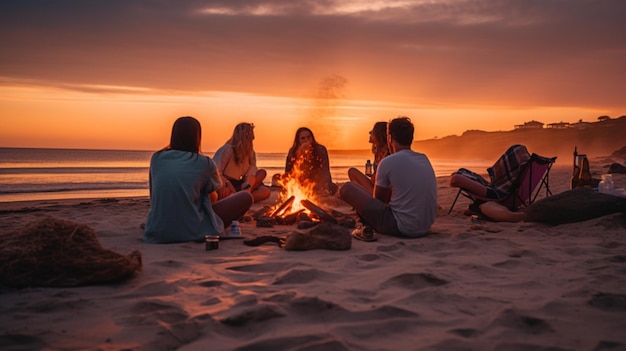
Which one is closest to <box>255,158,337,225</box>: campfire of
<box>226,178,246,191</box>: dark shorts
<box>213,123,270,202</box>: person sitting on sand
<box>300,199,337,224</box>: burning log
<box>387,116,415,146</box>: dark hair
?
<box>300,199,337,224</box>: burning log

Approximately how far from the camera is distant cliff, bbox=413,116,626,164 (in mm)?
60188

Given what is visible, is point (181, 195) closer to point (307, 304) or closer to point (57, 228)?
point (57, 228)

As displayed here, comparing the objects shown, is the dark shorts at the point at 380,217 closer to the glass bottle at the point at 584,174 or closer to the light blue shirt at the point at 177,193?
the light blue shirt at the point at 177,193

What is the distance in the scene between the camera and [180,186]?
550 centimetres

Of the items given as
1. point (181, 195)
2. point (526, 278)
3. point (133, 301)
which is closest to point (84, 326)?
point (133, 301)

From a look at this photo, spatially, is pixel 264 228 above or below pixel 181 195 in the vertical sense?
below

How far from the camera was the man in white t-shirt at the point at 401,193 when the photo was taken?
5.97 metres

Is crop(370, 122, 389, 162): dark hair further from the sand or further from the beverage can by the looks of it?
the beverage can

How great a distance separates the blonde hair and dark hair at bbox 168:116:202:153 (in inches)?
98.9

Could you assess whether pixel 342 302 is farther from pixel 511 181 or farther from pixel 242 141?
pixel 511 181

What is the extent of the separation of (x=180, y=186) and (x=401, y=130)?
110 inches

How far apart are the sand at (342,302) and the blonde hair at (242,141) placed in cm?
321

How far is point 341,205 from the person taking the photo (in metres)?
10.5

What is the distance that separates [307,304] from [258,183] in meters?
5.80
